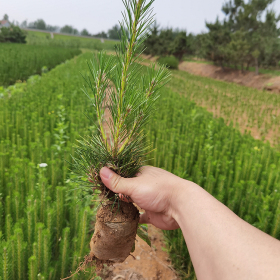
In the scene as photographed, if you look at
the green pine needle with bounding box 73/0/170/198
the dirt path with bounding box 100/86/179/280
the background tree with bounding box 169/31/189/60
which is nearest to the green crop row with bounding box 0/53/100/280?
the green pine needle with bounding box 73/0/170/198

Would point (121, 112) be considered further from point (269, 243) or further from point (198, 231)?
point (269, 243)

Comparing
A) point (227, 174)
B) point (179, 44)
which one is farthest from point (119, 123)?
Answer: point (179, 44)

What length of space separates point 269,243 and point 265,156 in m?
3.38

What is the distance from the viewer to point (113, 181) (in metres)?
1.14

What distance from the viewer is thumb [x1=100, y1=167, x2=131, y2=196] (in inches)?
44.7

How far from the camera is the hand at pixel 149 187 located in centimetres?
115

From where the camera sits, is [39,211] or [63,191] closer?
[39,211]

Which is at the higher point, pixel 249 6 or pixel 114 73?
pixel 249 6

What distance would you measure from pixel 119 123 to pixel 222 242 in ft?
2.04

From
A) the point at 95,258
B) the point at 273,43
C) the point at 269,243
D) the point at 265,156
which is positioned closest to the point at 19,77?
the point at 265,156

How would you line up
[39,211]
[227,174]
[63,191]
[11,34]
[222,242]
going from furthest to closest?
[11,34]
[227,174]
[63,191]
[39,211]
[222,242]

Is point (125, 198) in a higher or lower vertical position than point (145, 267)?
higher

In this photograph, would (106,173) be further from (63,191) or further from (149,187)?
(63,191)

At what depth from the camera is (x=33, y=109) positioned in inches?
193
